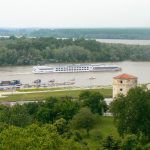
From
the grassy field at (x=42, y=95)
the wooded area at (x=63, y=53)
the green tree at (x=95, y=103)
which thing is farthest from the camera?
the wooded area at (x=63, y=53)

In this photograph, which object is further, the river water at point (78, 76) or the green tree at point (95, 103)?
the river water at point (78, 76)

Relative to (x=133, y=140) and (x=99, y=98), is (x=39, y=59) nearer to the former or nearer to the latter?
(x=99, y=98)

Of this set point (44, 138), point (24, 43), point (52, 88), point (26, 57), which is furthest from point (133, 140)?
point (24, 43)

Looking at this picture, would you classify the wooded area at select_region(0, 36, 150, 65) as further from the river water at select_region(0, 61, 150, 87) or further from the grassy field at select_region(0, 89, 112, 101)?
the grassy field at select_region(0, 89, 112, 101)

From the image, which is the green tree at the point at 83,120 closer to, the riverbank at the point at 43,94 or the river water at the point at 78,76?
the riverbank at the point at 43,94

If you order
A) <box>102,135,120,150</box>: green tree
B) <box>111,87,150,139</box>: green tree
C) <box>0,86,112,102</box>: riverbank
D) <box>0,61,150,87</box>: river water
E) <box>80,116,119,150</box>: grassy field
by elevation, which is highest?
<box>111,87,150,139</box>: green tree

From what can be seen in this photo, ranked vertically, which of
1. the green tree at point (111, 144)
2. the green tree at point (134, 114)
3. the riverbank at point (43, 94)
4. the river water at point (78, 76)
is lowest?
the river water at point (78, 76)

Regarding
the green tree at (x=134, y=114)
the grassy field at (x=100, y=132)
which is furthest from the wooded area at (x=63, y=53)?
the green tree at (x=134, y=114)

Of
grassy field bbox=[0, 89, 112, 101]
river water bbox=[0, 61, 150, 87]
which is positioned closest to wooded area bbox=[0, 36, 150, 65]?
river water bbox=[0, 61, 150, 87]
